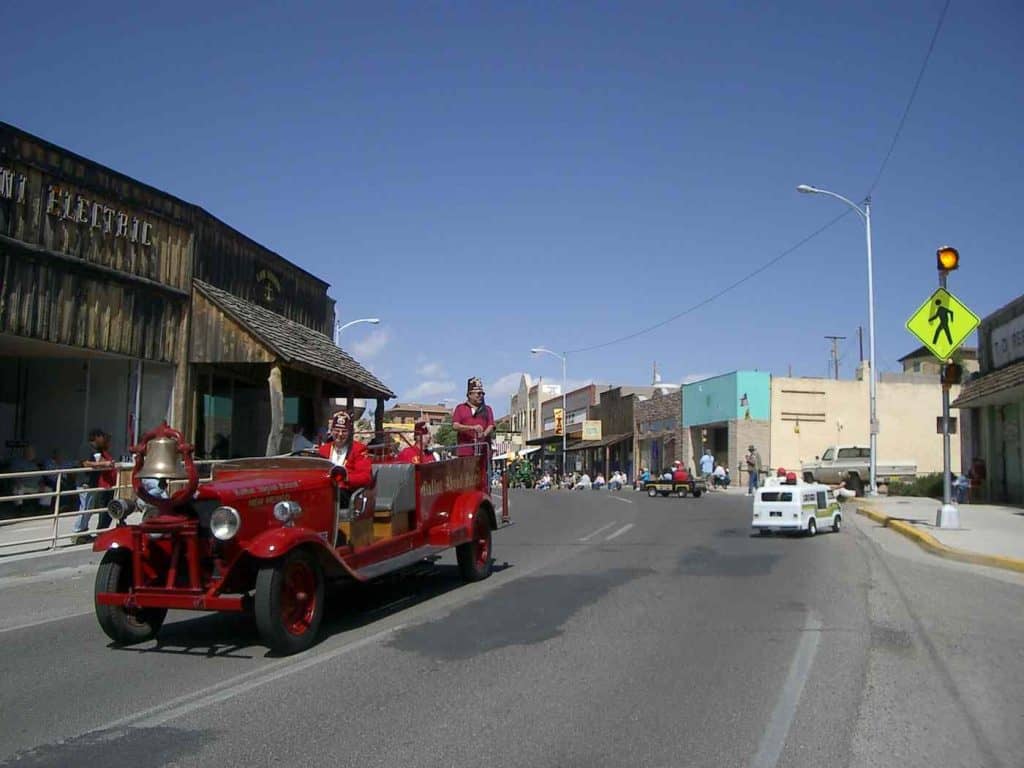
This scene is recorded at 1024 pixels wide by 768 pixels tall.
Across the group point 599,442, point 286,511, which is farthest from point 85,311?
point 599,442

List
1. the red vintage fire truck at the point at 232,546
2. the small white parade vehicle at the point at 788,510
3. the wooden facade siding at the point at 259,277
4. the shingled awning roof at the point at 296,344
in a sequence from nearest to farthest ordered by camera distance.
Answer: the red vintage fire truck at the point at 232,546 → the small white parade vehicle at the point at 788,510 → the shingled awning roof at the point at 296,344 → the wooden facade siding at the point at 259,277

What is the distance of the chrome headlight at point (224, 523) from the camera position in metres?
6.65

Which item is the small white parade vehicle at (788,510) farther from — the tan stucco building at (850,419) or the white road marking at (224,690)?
the tan stucco building at (850,419)

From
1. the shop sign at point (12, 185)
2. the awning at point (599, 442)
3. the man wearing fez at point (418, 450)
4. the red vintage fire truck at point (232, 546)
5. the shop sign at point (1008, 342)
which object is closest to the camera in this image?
the red vintage fire truck at point (232, 546)

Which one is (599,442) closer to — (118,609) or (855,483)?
(855,483)

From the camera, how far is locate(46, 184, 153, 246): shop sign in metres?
14.6

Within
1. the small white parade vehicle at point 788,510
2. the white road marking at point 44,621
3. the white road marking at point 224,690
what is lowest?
the white road marking at point 44,621

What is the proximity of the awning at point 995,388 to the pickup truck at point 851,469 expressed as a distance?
905 centimetres

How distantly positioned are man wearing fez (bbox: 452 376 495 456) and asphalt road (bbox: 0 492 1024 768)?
1787 mm

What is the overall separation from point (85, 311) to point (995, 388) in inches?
791

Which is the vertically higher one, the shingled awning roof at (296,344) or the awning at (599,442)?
the shingled awning roof at (296,344)

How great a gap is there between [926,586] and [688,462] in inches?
1495

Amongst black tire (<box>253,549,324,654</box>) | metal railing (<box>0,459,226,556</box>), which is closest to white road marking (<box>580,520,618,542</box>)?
metal railing (<box>0,459,226,556</box>)

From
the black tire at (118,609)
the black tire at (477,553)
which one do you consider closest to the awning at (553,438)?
the black tire at (477,553)
